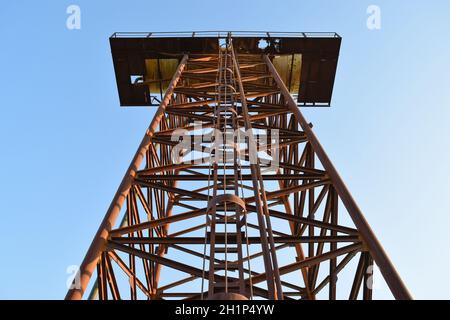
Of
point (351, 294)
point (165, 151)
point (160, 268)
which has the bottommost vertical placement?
point (351, 294)

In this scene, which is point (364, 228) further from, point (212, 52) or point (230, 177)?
point (212, 52)

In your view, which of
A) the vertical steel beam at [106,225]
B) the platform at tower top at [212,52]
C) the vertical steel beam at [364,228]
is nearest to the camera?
the vertical steel beam at [364,228]

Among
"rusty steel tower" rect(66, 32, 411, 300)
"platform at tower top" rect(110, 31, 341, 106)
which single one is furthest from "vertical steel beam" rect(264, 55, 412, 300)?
"platform at tower top" rect(110, 31, 341, 106)

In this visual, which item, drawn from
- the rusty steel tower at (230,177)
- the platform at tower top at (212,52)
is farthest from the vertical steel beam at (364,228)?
the platform at tower top at (212,52)

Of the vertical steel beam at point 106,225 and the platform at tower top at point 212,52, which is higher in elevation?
the platform at tower top at point 212,52

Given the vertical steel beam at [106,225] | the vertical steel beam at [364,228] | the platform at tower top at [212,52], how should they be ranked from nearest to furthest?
1. the vertical steel beam at [364,228]
2. the vertical steel beam at [106,225]
3. the platform at tower top at [212,52]

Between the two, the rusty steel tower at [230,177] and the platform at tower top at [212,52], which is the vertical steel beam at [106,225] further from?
the platform at tower top at [212,52]

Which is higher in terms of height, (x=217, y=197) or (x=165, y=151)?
(x=165, y=151)

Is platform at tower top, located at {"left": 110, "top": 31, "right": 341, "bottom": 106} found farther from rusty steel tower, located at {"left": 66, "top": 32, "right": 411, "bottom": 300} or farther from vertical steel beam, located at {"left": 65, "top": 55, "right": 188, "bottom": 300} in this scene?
vertical steel beam, located at {"left": 65, "top": 55, "right": 188, "bottom": 300}

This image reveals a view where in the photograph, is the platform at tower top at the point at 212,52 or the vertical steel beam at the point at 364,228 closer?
the vertical steel beam at the point at 364,228
